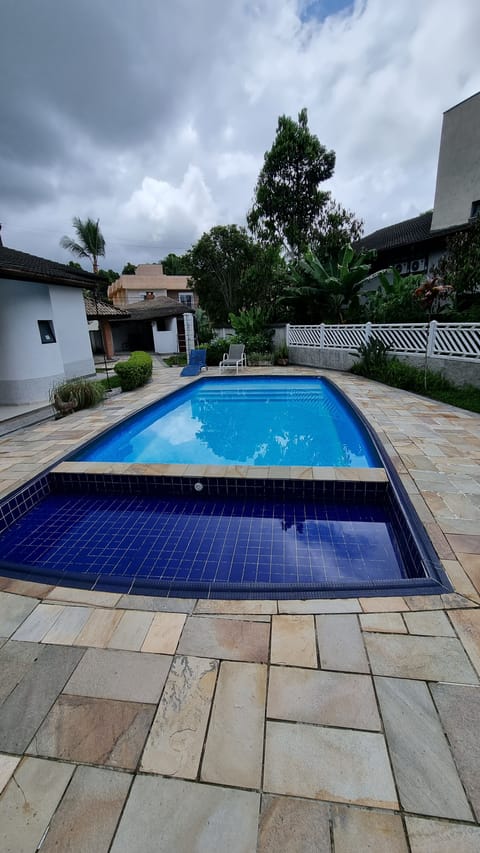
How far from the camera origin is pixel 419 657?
1.98m

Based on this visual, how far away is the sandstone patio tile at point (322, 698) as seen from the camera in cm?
170

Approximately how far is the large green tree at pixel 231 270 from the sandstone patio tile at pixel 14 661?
1618 centimetres

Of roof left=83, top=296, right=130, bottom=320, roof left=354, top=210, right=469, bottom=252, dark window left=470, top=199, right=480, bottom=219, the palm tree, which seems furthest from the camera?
the palm tree

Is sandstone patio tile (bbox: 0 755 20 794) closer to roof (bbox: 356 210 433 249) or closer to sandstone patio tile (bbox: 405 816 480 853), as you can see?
sandstone patio tile (bbox: 405 816 480 853)

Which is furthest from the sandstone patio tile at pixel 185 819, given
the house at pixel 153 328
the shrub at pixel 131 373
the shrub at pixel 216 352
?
the house at pixel 153 328

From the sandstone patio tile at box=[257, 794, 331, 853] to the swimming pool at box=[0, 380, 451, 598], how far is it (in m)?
1.14

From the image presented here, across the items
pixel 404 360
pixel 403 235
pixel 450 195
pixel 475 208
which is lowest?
pixel 404 360

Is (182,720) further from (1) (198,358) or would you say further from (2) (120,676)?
(1) (198,358)

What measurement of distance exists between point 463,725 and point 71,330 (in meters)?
12.3

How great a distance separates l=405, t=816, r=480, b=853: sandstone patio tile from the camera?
4.17ft

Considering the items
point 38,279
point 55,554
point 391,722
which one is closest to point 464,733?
point 391,722

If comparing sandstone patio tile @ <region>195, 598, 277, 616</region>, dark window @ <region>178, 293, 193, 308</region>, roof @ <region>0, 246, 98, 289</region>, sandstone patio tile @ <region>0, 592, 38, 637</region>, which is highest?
dark window @ <region>178, 293, 193, 308</region>

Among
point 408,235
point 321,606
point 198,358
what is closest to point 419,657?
point 321,606

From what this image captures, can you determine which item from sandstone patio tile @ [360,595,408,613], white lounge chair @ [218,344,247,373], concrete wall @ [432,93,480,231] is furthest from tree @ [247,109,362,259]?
sandstone patio tile @ [360,595,408,613]
